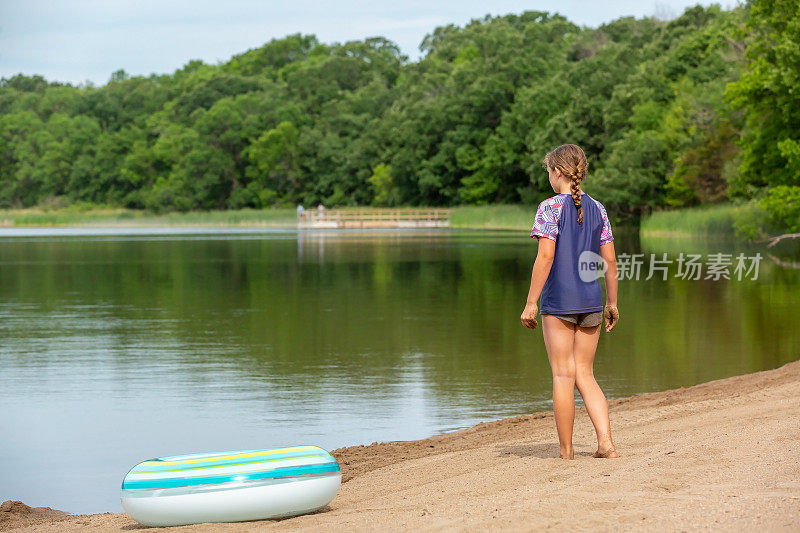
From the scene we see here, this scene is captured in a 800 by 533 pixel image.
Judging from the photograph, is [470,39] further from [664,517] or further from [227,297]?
[664,517]

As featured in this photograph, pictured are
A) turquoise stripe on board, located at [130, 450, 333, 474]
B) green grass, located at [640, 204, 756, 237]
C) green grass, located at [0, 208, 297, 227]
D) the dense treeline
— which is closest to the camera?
turquoise stripe on board, located at [130, 450, 333, 474]

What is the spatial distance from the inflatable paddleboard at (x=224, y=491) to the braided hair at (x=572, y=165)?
2.27m

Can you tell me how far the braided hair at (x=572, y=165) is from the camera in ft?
22.1

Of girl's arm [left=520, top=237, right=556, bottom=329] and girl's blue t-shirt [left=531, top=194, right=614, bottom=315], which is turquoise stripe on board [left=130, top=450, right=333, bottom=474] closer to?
girl's arm [left=520, top=237, right=556, bottom=329]

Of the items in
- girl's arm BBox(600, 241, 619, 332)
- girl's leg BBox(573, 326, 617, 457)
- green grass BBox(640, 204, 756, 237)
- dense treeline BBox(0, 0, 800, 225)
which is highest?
dense treeline BBox(0, 0, 800, 225)

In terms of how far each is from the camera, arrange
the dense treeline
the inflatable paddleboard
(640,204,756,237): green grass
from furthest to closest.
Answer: the dense treeline, (640,204,756,237): green grass, the inflatable paddleboard

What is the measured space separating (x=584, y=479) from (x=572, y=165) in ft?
6.46

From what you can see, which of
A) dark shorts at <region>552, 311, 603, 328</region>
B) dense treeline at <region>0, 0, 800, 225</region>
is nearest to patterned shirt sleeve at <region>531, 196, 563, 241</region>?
dark shorts at <region>552, 311, 603, 328</region>

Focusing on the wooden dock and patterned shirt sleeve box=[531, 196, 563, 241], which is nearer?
patterned shirt sleeve box=[531, 196, 563, 241]

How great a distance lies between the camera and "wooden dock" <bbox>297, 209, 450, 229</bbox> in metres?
92.6

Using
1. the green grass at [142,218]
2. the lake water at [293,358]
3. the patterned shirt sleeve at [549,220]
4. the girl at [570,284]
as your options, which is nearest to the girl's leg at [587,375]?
the girl at [570,284]

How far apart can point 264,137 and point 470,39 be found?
27.8 metres

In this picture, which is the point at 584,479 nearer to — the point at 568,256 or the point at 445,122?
the point at 568,256

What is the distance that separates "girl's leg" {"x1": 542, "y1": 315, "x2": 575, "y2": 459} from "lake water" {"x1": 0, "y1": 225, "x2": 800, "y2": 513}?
1280mm
